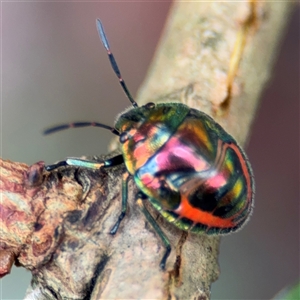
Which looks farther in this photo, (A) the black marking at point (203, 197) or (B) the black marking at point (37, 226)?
(A) the black marking at point (203, 197)

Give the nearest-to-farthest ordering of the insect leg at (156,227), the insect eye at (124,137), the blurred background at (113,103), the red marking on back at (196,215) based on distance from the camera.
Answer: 1. the insect leg at (156,227)
2. the red marking on back at (196,215)
3. the insect eye at (124,137)
4. the blurred background at (113,103)

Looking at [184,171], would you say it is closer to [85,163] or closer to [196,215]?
[196,215]

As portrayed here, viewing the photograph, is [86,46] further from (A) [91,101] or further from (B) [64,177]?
(B) [64,177]

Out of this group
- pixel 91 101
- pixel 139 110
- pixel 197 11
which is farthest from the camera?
pixel 91 101

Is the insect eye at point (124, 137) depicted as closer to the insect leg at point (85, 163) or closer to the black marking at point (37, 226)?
the insect leg at point (85, 163)

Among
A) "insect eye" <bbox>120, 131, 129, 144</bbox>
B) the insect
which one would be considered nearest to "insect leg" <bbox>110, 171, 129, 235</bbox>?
the insect

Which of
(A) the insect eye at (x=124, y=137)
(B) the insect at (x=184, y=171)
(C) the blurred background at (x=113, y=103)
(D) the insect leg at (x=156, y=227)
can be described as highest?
(C) the blurred background at (x=113, y=103)

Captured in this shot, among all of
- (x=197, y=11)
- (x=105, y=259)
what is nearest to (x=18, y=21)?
(x=197, y=11)

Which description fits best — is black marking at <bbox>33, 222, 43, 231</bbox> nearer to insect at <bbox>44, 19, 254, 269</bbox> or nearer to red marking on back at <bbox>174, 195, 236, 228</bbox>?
insect at <bbox>44, 19, 254, 269</bbox>

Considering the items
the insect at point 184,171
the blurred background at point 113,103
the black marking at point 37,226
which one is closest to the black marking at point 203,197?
the insect at point 184,171
